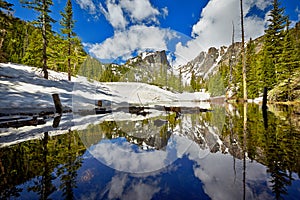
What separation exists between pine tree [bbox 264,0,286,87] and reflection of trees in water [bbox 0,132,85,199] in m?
32.8

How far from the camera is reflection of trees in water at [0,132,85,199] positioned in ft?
7.02

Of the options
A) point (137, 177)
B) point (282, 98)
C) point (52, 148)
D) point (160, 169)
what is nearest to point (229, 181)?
point (160, 169)

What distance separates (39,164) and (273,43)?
120ft

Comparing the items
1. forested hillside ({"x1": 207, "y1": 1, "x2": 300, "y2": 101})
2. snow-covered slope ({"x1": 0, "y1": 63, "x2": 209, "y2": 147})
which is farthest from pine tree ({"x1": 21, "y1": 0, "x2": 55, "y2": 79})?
forested hillside ({"x1": 207, "y1": 1, "x2": 300, "y2": 101})

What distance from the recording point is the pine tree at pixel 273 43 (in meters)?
27.5

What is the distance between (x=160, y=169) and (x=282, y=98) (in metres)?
26.5

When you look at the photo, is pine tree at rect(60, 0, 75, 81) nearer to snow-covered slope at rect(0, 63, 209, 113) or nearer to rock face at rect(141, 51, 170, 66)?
snow-covered slope at rect(0, 63, 209, 113)

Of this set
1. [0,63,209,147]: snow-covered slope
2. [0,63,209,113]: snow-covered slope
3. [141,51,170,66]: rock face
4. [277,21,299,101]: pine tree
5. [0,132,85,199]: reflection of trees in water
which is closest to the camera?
[0,132,85,199]: reflection of trees in water

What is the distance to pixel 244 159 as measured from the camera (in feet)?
9.82

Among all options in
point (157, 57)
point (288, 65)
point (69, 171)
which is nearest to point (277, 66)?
point (288, 65)

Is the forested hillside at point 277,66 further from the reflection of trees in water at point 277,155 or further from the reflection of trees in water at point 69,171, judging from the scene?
the reflection of trees in water at point 69,171

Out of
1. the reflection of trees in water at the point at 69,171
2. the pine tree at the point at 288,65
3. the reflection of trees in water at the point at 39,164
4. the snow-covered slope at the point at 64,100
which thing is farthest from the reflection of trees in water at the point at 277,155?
the pine tree at the point at 288,65

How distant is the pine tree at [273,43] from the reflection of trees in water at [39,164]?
32754 millimetres

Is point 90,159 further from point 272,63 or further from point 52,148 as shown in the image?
point 272,63
